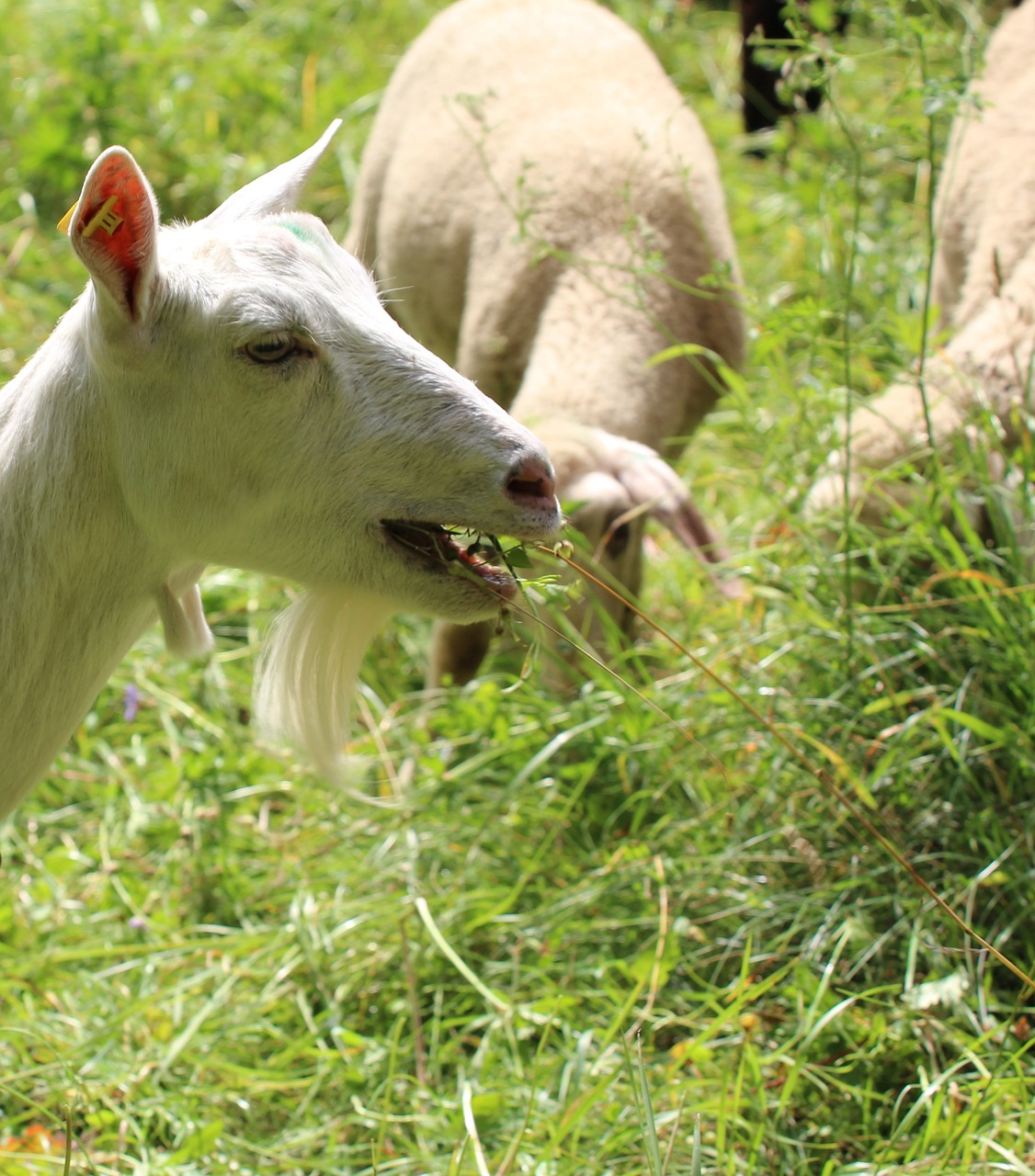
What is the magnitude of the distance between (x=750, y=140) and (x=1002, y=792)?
4546mm

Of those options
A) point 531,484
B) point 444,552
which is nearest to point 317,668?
point 444,552

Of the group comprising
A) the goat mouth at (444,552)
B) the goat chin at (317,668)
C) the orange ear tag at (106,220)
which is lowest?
the goat chin at (317,668)

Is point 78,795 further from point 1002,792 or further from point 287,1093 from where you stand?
point 1002,792

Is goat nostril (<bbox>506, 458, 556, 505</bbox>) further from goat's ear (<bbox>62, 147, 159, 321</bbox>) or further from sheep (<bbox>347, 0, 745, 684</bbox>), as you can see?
sheep (<bbox>347, 0, 745, 684</bbox>)

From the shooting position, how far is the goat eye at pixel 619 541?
12.2 ft

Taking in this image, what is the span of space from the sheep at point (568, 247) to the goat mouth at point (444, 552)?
111 cm

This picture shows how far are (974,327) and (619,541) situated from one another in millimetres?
1209

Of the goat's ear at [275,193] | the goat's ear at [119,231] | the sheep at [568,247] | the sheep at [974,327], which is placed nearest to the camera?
the goat's ear at [119,231]

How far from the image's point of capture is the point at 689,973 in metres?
3.18

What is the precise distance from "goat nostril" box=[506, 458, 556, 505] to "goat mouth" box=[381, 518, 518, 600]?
148 millimetres

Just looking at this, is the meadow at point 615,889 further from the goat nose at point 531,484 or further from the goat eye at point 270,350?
the goat eye at point 270,350


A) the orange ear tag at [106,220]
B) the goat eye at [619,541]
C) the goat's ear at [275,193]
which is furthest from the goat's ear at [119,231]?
the goat eye at [619,541]

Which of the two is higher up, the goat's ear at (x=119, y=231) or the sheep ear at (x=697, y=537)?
the goat's ear at (x=119, y=231)

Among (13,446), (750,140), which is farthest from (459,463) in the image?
(750,140)
